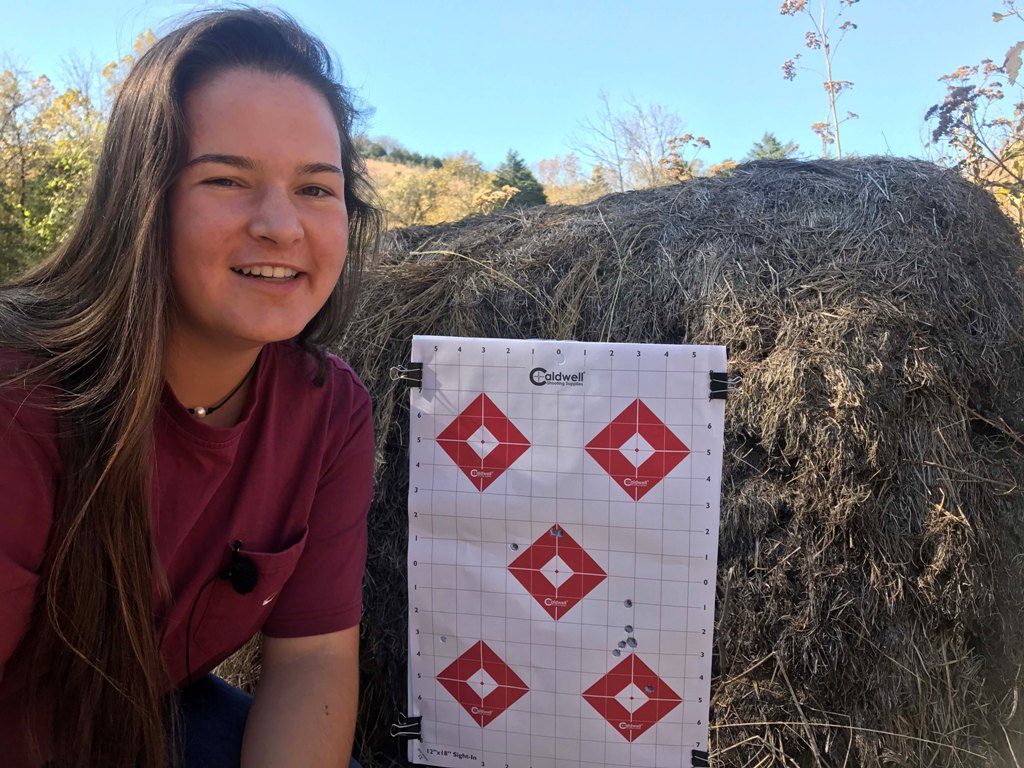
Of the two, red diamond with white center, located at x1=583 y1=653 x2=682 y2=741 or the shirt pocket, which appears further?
red diamond with white center, located at x1=583 y1=653 x2=682 y2=741

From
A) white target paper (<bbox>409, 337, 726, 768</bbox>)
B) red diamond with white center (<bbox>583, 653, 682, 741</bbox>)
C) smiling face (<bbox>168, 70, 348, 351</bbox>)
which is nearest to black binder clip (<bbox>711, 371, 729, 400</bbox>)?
white target paper (<bbox>409, 337, 726, 768</bbox>)

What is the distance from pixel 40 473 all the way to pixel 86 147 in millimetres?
7640

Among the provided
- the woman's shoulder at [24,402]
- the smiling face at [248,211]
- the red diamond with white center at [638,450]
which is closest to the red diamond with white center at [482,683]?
the red diamond with white center at [638,450]

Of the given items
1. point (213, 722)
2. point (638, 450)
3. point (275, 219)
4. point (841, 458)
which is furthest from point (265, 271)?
point (841, 458)

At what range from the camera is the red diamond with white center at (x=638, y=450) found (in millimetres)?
1646

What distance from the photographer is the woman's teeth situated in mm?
1183

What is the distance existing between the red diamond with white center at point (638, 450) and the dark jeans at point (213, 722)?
91 centimetres

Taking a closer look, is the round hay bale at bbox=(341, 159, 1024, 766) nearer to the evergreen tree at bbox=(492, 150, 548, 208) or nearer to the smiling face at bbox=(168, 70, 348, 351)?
the smiling face at bbox=(168, 70, 348, 351)

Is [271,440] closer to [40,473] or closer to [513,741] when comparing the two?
[40,473]

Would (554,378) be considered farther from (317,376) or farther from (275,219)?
(275,219)

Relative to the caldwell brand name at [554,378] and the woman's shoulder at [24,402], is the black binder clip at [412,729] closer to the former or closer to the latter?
the caldwell brand name at [554,378]

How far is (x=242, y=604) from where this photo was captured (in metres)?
1.40

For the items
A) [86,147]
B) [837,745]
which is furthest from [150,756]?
[86,147]

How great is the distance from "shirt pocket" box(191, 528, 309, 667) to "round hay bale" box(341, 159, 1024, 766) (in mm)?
886
